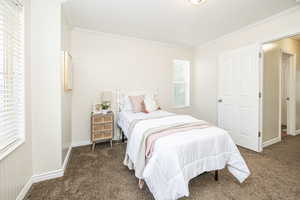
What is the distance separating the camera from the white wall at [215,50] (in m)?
2.26

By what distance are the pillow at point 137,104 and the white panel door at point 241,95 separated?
6.32 ft

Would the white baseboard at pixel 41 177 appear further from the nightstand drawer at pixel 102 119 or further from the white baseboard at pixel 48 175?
the nightstand drawer at pixel 102 119

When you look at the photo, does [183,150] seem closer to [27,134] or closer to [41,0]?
[27,134]

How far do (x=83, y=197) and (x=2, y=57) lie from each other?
165 centimetres

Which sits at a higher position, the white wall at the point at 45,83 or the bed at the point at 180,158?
the white wall at the point at 45,83

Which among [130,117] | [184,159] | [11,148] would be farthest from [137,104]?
[11,148]

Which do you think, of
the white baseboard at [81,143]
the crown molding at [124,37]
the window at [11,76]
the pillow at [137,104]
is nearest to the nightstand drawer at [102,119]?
the pillow at [137,104]

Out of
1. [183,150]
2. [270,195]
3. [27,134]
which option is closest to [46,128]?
[27,134]

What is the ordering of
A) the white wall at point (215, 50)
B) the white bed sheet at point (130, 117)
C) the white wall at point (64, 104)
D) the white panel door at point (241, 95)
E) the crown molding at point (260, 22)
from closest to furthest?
the white wall at point (64, 104), the crown molding at point (260, 22), the white wall at point (215, 50), the white bed sheet at point (130, 117), the white panel door at point (241, 95)

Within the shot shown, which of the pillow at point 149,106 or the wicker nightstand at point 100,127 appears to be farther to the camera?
the pillow at point 149,106

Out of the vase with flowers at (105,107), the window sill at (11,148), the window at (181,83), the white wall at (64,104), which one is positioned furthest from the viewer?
the window at (181,83)

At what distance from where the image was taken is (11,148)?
132 cm

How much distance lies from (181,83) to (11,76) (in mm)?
3719

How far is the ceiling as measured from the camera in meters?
2.05
